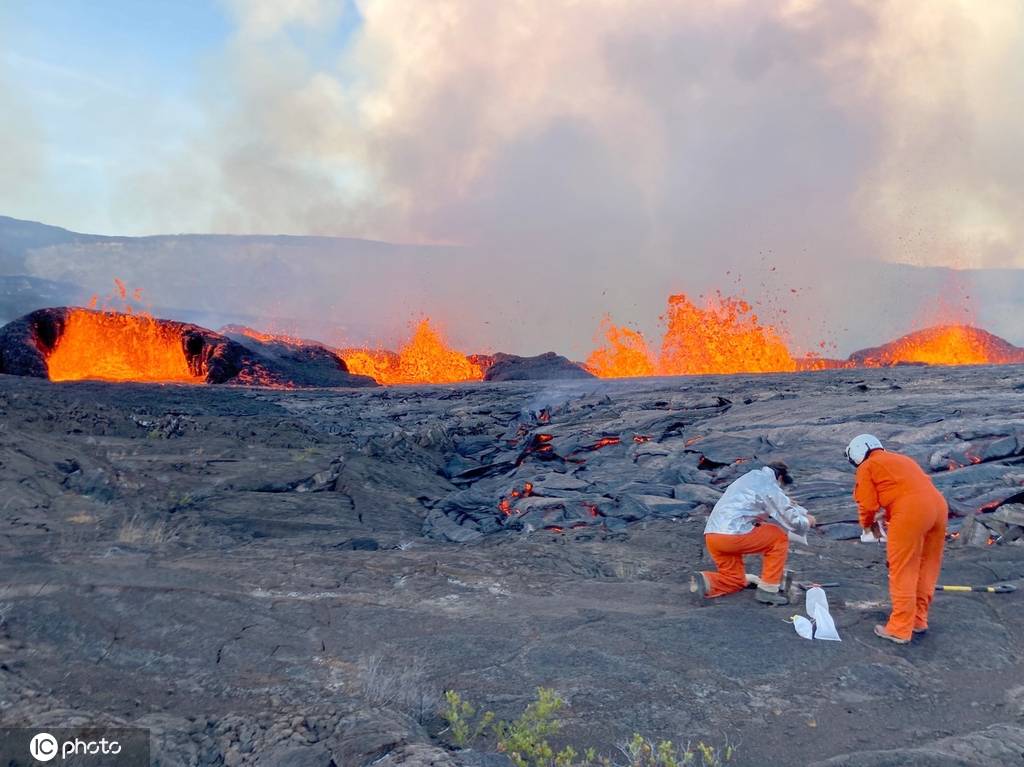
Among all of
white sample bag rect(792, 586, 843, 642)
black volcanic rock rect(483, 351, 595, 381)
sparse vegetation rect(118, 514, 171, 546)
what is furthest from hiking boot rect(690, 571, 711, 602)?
black volcanic rock rect(483, 351, 595, 381)

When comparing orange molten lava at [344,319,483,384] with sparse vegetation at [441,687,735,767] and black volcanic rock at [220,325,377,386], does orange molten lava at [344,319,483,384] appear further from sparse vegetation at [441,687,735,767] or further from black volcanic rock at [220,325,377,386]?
sparse vegetation at [441,687,735,767]

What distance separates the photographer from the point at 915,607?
248 inches

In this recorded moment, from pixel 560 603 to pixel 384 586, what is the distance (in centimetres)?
192

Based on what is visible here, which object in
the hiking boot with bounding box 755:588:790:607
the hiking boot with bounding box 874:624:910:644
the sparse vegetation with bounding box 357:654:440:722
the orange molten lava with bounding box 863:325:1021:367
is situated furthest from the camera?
the orange molten lava with bounding box 863:325:1021:367

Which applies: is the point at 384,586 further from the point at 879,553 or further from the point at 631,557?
the point at 879,553

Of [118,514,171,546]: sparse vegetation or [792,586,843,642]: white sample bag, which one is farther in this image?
[118,514,171,546]: sparse vegetation

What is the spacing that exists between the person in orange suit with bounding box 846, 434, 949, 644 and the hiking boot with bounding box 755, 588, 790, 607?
848 millimetres

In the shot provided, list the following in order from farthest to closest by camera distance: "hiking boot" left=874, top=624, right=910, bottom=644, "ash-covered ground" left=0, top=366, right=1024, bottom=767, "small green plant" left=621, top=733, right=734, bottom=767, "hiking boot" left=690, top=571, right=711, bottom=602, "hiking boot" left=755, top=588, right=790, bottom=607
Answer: "hiking boot" left=690, top=571, right=711, bottom=602 < "hiking boot" left=755, top=588, right=790, bottom=607 < "hiking boot" left=874, top=624, right=910, bottom=644 < "ash-covered ground" left=0, top=366, right=1024, bottom=767 < "small green plant" left=621, top=733, right=734, bottom=767

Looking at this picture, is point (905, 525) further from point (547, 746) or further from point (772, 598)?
point (547, 746)

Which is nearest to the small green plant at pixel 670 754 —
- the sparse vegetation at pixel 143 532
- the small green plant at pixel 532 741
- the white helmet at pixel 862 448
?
the small green plant at pixel 532 741

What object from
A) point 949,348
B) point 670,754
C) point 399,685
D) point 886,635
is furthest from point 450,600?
point 949,348

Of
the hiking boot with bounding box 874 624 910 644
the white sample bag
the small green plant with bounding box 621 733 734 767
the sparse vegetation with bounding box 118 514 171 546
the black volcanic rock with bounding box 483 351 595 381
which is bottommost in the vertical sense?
the small green plant with bounding box 621 733 734 767

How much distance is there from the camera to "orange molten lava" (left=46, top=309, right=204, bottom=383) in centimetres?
3456

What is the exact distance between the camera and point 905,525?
618 centimetres
